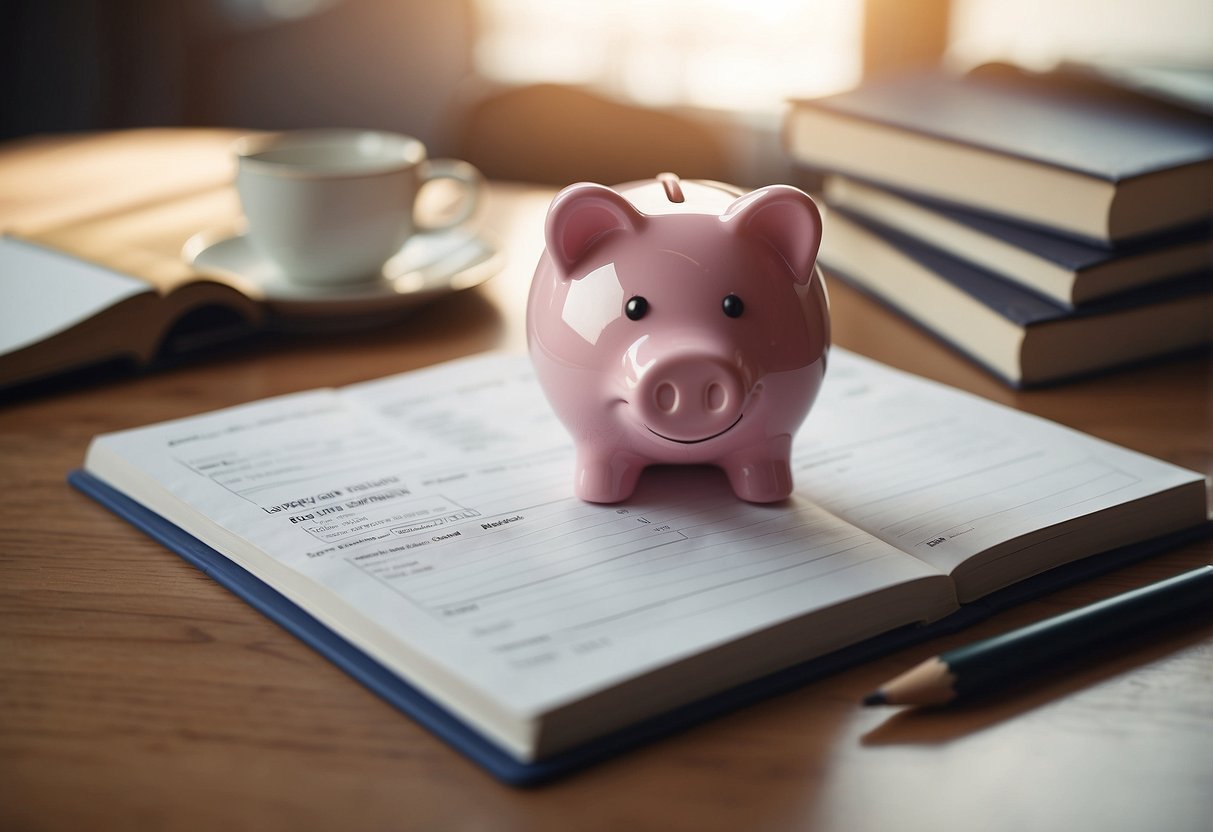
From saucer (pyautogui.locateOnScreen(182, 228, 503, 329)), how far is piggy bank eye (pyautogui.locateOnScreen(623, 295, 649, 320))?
1.49ft

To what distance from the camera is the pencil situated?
0.48 meters

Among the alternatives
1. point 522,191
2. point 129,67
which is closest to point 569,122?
point 522,191

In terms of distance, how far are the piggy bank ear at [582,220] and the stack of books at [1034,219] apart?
41 cm

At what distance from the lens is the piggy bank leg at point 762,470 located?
625 millimetres

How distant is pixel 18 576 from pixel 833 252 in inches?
33.0

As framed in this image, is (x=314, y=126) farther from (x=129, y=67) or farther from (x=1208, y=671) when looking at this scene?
(x=1208, y=671)

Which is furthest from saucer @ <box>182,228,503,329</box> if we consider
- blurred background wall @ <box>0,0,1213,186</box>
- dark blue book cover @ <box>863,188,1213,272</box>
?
blurred background wall @ <box>0,0,1213,186</box>

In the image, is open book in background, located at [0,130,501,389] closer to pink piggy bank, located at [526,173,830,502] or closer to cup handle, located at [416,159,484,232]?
cup handle, located at [416,159,484,232]

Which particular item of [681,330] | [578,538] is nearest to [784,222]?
[681,330]

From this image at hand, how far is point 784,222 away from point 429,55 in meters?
2.75

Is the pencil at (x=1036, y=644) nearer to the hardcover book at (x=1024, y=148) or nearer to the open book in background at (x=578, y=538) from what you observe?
the open book in background at (x=578, y=538)

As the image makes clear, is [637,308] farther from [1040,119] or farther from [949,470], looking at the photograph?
[1040,119]

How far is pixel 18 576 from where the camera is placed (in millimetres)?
607

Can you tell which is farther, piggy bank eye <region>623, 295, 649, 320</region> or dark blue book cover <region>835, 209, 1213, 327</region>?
dark blue book cover <region>835, 209, 1213, 327</region>
